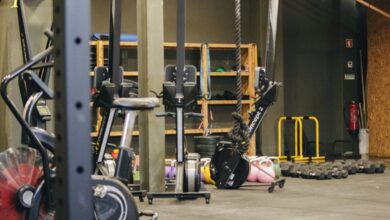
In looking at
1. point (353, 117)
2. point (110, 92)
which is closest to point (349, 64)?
point (353, 117)

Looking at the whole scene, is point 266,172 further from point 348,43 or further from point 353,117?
point 348,43

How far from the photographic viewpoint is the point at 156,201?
6.67 metres

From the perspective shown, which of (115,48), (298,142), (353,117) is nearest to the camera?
(115,48)

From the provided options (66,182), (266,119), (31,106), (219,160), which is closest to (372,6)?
(266,119)

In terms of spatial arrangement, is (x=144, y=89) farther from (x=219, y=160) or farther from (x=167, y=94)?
(x=219, y=160)

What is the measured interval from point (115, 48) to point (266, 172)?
2781mm

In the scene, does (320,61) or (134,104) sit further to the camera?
(320,61)

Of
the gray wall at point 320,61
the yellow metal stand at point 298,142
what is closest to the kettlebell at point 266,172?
the yellow metal stand at point 298,142

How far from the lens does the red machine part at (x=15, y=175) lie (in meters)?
3.62

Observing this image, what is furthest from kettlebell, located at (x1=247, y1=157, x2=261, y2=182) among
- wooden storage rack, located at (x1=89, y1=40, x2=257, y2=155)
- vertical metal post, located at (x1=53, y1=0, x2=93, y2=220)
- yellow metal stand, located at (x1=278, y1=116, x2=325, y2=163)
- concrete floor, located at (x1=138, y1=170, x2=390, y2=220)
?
vertical metal post, located at (x1=53, y1=0, x2=93, y2=220)

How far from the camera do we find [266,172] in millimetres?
8055

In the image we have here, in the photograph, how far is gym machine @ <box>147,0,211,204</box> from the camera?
6.55 meters

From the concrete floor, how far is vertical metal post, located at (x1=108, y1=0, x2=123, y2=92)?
1.26 metres

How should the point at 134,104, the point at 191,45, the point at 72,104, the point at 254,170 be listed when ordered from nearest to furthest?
the point at 72,104 → the point at 134,104 → the point at 254,170 → the point at 191,45
